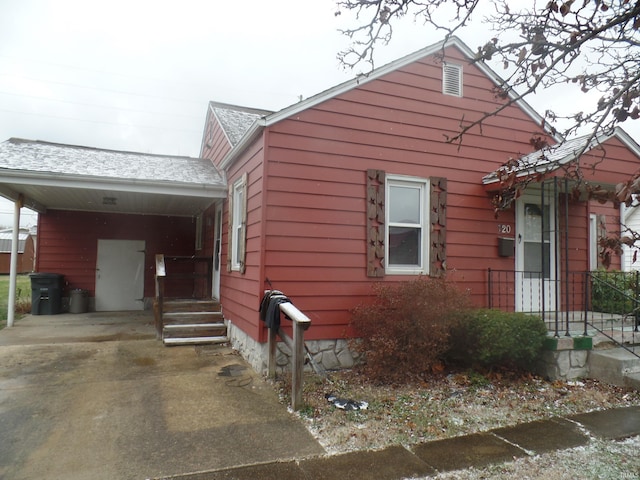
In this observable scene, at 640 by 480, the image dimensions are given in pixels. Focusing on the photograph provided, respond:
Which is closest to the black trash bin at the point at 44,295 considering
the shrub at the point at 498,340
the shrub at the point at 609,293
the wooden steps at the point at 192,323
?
the wooden steps at the point at 192,323

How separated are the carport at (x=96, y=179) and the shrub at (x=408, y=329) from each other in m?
4.10

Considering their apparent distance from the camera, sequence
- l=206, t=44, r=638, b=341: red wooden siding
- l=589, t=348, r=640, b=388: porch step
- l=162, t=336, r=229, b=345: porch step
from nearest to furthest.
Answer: l=589, t=348, r=640, b=388: porch step < l=206, t=44, r=638, b=341: red wooden siding < l=162, t=336, r=229, b=345: porch step

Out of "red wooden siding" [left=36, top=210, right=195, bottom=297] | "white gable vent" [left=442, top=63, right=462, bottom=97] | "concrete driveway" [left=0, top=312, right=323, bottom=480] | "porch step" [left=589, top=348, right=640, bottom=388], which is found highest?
"white gable vent" [left=442, top=63, right=462, bottom=97]

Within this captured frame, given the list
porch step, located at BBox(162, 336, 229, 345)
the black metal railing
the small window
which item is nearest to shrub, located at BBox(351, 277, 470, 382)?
the black metal railing

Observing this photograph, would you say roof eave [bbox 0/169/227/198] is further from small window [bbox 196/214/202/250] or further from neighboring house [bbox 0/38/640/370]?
small window [bbox 196/214/202/250]

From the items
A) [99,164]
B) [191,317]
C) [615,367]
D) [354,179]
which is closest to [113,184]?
[99,164]

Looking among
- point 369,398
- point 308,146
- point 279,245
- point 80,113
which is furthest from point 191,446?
point 80,113

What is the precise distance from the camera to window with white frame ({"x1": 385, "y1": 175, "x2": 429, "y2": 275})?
607 cm

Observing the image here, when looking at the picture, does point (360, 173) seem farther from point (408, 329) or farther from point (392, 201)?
point (408, 329)

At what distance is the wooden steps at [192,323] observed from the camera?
6.89 metres

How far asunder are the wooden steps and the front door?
4.98 metres

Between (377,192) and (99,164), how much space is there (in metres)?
5.47

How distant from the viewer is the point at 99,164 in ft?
26.0

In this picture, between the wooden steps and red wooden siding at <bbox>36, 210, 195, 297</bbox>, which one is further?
red wooden siding at <bbox>36, 210, 195, 297</bbox>
